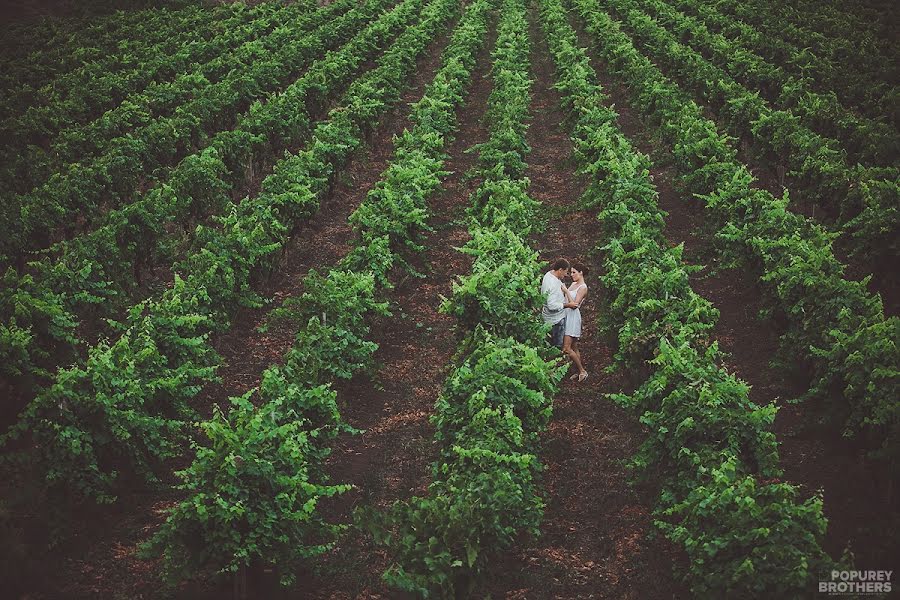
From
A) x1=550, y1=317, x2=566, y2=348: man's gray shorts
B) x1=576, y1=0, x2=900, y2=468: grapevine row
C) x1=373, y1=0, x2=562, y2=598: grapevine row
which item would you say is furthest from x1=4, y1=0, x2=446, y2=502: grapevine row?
x1=576, y1=0, x2=900, y2=468: grapevine row

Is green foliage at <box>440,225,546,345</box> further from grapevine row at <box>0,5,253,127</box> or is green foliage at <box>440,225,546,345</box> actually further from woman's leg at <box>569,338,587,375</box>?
grapevine row at <box>0,5,253,127</box>

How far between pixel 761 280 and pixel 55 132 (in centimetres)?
1774

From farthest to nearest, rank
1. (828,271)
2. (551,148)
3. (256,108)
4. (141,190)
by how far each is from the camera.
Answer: (551,148), (256,108), (141,190), (828,271)

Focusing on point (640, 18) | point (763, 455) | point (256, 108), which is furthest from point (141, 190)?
point (640, 18)

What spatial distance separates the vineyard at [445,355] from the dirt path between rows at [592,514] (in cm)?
4

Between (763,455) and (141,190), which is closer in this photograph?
(763,455)

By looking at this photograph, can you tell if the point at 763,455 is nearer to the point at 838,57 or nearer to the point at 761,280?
the point at 761,280

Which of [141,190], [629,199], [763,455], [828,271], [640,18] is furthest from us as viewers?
[640,18]

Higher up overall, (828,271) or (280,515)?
(280,515)

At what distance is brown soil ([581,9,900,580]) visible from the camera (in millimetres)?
8547

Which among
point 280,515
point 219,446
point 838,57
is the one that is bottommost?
point 838,57

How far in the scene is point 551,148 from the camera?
853 inches

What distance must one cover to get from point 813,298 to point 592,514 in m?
4.50

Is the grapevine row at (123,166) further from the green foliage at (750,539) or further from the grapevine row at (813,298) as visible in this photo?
the green foliage at (750,539)
